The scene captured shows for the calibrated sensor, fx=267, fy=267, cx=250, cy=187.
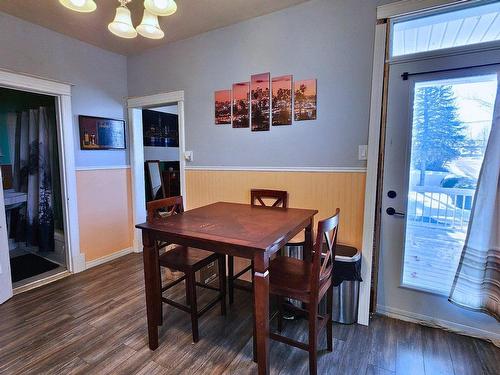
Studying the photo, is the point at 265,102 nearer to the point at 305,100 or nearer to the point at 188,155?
the point at 305,100

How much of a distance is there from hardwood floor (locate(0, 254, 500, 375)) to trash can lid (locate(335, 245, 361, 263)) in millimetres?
556

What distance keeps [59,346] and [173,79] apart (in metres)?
2.74

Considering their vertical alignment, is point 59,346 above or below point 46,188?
below

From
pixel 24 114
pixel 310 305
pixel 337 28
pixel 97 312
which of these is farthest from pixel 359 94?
pixel 24 114

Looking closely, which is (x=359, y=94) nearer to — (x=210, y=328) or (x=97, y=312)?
(x=210, y=328)

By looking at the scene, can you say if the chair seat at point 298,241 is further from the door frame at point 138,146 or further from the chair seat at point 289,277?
the door frame at point 138,146

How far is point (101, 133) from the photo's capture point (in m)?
3.28

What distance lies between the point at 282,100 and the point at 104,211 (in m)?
2.58

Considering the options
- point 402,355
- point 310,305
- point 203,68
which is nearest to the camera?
point 310,305

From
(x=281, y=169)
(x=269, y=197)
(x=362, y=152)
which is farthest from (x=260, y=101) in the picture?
(x=362, y=152)

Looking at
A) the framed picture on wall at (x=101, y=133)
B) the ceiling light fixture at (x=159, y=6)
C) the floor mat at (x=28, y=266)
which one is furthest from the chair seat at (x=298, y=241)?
the floor mat at (x=28, y=266)

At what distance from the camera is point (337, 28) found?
220 centimetres

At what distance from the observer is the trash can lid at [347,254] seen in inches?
80.0

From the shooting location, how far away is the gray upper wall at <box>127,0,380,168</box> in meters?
2.17
